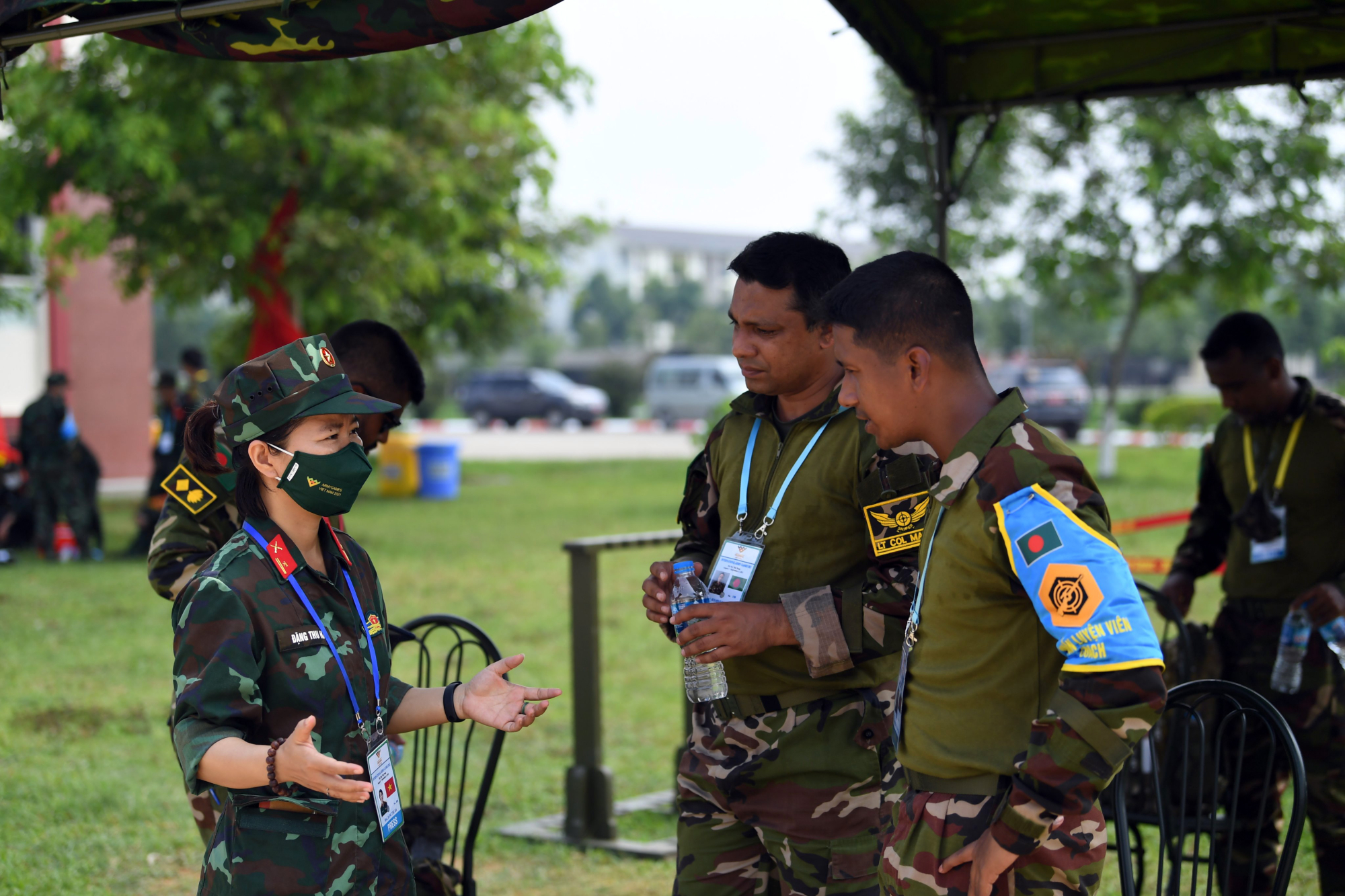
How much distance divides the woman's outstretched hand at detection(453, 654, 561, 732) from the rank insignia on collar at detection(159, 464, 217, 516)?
1.08 m

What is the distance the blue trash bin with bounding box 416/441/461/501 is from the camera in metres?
20.0

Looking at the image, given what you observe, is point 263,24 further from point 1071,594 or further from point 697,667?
point 1071,594

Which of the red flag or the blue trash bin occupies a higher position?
the red flag

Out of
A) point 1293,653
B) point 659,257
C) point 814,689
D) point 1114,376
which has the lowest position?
point 1293,653

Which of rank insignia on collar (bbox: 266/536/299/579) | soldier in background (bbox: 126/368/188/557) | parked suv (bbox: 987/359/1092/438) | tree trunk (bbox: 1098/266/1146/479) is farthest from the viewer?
parked suv (bbox: 987/359/1092/438)

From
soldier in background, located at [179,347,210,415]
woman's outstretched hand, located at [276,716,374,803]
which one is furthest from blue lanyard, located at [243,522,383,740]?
soldier in background, located at [179,347,210,415]

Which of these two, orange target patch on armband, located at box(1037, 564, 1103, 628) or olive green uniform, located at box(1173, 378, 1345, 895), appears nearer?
orange target patch on armband, located at box(1037, 564, 1103, 628)

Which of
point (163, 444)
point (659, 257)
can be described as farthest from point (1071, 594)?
point (659, 257)

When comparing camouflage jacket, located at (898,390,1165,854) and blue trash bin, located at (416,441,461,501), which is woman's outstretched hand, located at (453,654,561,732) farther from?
blue trash bin, located at (416,441,461,501)

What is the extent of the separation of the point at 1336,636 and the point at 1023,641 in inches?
96.3

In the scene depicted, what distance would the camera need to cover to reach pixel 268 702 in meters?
2.35

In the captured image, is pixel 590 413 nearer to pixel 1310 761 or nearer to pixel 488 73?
pixel 488 73

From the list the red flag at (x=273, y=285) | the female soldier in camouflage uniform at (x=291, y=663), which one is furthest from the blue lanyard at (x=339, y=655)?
the red flag at (x=273, y=285)

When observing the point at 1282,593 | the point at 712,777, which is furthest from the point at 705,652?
the point at 1282,593
